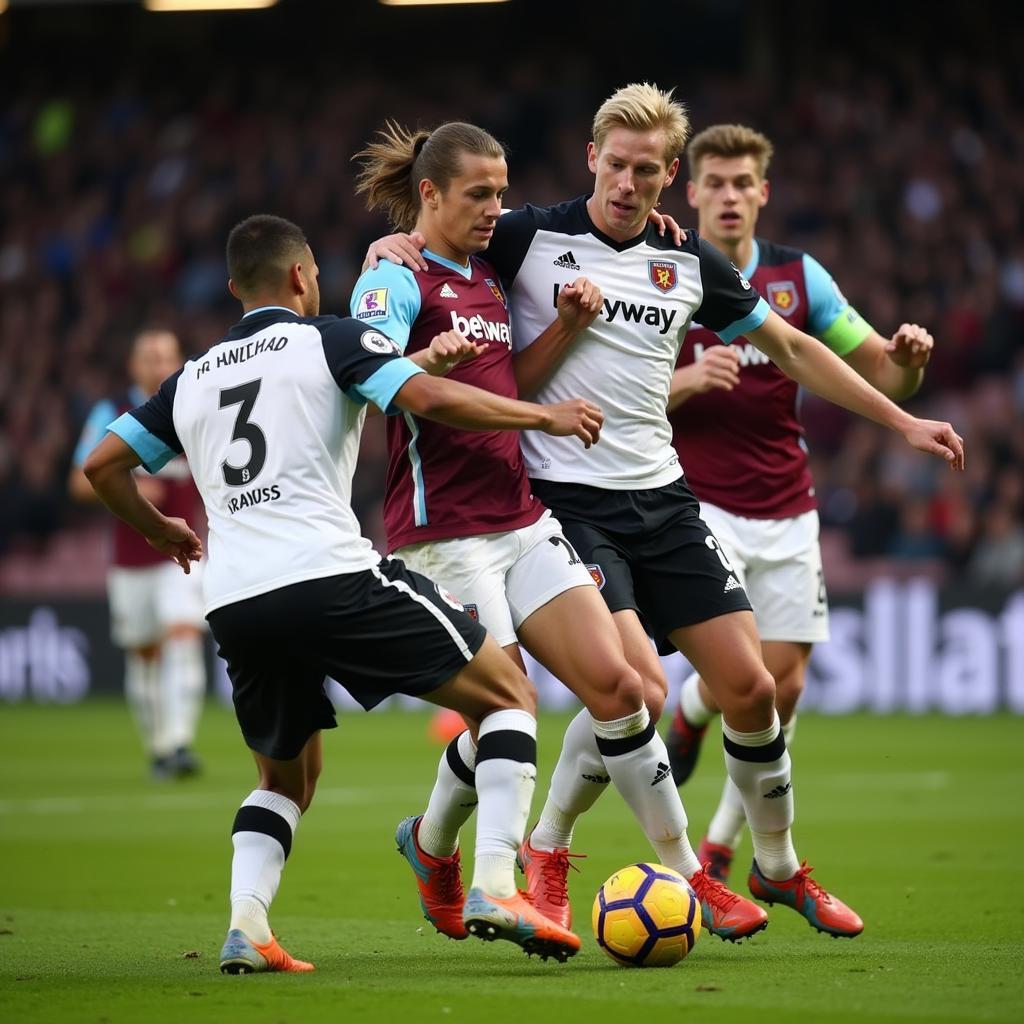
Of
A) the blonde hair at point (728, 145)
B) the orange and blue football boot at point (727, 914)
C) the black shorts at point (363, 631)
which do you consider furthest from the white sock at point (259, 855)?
the blonde hair at point (728, 145)

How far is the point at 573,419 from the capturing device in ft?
17.7

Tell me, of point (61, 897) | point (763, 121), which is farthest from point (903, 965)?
point (763, 121)

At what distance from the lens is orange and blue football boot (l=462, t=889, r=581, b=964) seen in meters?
5.20

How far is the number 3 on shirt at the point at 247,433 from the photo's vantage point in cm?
539

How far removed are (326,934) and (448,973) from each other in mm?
1182

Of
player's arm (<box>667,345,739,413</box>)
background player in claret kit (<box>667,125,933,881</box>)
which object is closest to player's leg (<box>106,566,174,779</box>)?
background player in claret kit (<box>667,125,933,881</box>)

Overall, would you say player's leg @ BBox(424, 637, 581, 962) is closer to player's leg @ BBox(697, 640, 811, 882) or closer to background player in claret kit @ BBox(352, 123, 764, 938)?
background player in claret kit @ BBox(352, 123, 764, 938)

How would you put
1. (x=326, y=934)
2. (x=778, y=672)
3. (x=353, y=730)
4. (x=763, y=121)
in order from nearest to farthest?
(x=326, y=934) → (x=778, y=672) → (x=353, y=730) → (x=763, y=121)

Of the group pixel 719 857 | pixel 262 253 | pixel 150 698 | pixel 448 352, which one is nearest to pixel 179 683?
pixel 150 698

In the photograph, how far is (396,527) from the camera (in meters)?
Result: 6.09

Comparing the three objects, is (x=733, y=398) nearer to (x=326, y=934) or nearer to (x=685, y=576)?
(x=685, y=576)

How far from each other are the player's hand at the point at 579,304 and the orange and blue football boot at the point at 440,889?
69.9 inches

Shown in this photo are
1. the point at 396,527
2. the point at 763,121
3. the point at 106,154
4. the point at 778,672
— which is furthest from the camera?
Answer: the point at 106,154

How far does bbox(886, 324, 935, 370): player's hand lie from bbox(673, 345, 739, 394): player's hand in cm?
64
